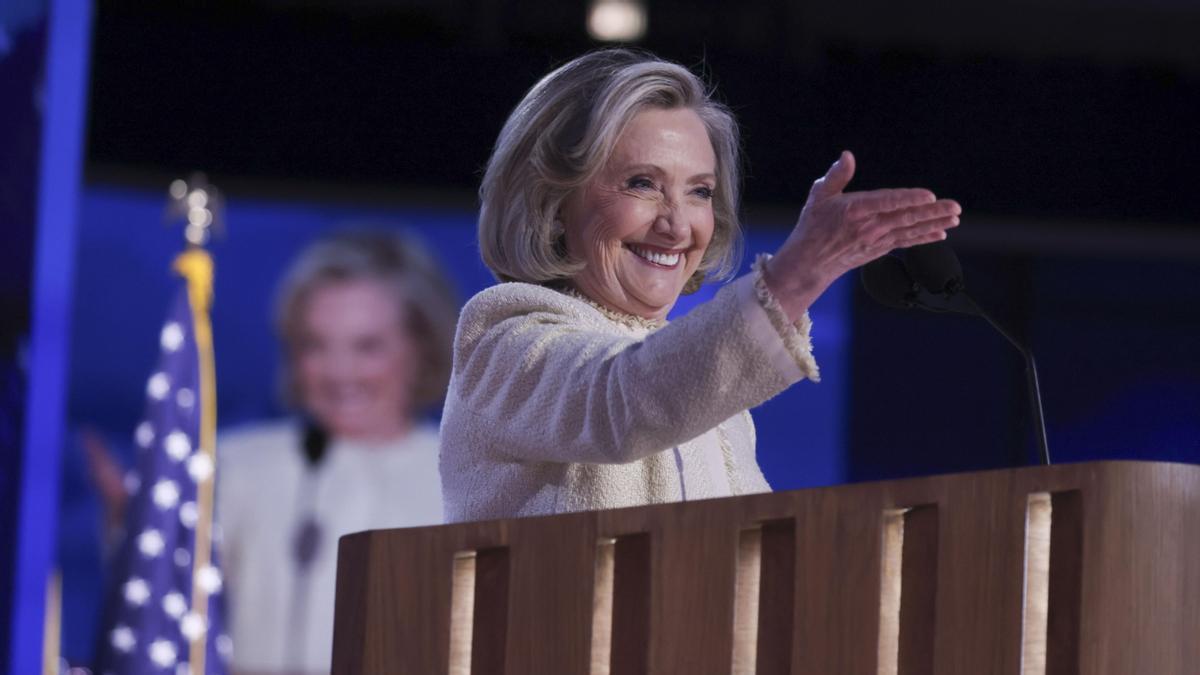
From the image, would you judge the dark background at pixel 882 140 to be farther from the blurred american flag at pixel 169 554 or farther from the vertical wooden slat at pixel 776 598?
the vertical wooden slat at pixel 776 598

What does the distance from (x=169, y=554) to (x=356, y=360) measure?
0.99m

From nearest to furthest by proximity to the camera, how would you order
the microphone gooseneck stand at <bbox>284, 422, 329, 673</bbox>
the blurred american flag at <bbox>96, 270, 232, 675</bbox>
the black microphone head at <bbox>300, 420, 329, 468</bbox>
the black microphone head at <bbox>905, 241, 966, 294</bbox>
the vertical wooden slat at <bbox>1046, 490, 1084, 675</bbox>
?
the vertical wooden slat at <bbox>1046, 490, 1084, 675</bbox> < the black microphone head at <bbox>905, 241, 966, 294</bbox> < the blurred american flag at <bbox>96, 270, 232, 675</bbox> < the microphone gooseneck stand at <bbox>284, 422, 329, 673</bbox> < the black microphone head at <bbox>300, 420, 329, 468</bbox>

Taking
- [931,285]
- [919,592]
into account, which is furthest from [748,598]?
[931,285]

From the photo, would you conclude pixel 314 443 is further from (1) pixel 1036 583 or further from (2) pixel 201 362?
(1) pixel 1036 583

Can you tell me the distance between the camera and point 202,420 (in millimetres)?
4633

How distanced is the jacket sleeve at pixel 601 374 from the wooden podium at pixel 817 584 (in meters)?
0.09

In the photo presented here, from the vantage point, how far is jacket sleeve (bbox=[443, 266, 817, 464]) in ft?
4.79

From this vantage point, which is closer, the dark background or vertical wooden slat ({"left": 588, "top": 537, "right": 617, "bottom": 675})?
vertical wooden slat ({"left": 588, "top": 537, "right": 617, "bottom": 675})

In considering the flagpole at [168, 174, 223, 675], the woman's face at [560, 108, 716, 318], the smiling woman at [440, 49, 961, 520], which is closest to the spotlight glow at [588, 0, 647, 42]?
the flagpole at [168, 174, 223, 675]

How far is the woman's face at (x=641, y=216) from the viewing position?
75.8 inches

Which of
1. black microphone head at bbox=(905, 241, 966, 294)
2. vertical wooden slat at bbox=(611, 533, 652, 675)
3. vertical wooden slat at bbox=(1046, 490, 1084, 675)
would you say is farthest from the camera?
black microphone head at bbox=(905, 241, 966, 294)

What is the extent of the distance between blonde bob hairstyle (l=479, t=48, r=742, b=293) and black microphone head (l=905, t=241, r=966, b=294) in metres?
0.37

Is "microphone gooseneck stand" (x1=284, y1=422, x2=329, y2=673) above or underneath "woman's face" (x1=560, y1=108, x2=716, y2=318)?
underneath

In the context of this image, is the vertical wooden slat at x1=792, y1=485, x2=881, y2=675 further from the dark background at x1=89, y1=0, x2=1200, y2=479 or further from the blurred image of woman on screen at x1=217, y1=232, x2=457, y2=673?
the dark background at x1=89, y1=0, x2=1200, y2=479
